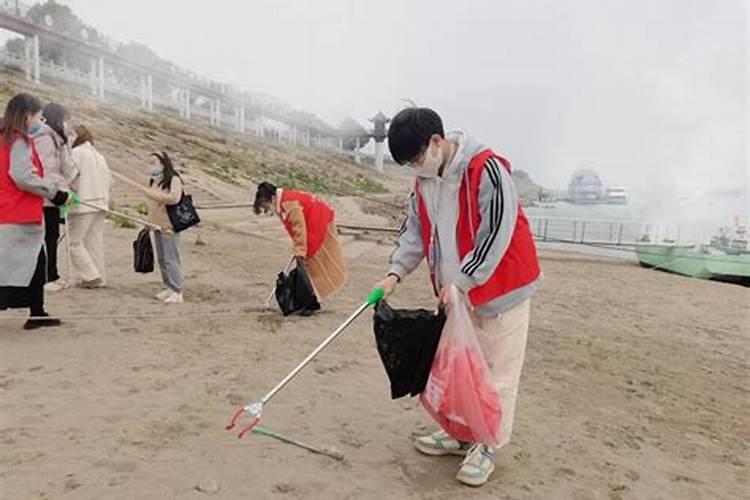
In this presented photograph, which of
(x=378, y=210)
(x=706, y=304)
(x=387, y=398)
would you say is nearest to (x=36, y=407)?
(x=387, y=398)

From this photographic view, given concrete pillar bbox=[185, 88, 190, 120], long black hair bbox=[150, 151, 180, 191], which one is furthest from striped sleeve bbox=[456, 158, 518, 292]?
concrete pillar bbox=[185, 88, 190, 120]

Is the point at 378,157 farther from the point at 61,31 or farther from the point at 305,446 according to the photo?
the point at 305,446

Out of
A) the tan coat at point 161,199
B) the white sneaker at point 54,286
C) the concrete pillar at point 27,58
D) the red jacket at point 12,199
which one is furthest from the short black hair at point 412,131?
the concrete pillar at point 27,58

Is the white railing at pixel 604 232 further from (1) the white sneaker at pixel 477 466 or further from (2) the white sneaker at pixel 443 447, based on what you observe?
(1) the white sneaker at pixel 477 466

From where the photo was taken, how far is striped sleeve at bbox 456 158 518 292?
2723 millimetres

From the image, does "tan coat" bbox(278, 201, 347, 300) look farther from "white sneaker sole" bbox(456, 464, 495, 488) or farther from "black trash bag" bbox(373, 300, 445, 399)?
"white sneaker sole" bbox(456, 464, 495, 488)

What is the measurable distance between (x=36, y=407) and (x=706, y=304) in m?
10.0

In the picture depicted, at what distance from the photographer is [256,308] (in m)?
6.30

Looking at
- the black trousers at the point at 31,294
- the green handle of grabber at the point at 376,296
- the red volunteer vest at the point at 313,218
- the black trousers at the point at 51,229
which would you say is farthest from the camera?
the red volunteer vest at the point at 313,218

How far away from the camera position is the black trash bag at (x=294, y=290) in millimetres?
5992

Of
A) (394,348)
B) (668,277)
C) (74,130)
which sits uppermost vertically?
(74,130)

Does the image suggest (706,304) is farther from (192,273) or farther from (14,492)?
(14,492)

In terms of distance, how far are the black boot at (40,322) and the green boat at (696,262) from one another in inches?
566

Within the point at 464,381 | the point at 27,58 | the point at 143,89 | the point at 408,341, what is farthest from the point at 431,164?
the point at 143,89
